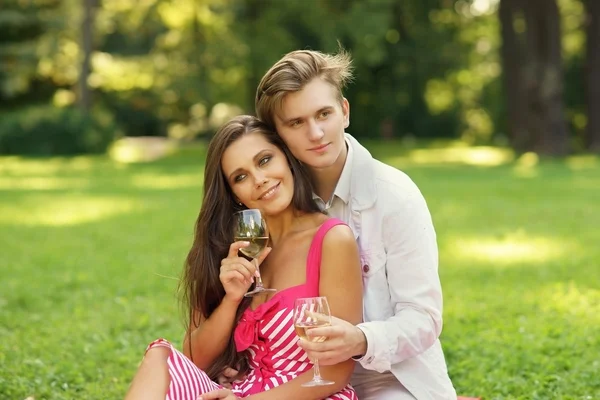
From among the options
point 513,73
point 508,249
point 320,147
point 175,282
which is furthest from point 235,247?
point 513,73

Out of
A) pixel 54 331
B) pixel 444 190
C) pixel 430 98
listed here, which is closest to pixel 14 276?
pixel 54 331

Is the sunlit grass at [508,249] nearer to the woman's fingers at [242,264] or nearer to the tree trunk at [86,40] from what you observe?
the woman's fingers at [242,264]

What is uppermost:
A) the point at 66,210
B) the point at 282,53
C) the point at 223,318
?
the point at 223,318

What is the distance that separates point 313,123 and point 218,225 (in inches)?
26.7

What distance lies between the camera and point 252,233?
152 inches

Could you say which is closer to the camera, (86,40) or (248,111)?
(86,40)

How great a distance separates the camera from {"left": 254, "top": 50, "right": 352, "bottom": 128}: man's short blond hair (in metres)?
3.98

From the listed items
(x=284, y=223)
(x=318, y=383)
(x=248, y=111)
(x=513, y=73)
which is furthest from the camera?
(x=248, y=111)

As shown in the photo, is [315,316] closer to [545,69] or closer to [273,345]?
[273,345]

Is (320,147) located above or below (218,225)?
above

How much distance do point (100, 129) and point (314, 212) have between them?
31955mm

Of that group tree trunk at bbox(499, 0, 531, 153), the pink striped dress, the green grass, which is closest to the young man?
the pink striped dress

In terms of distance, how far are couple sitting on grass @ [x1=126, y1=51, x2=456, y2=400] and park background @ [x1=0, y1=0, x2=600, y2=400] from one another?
0.85 meters

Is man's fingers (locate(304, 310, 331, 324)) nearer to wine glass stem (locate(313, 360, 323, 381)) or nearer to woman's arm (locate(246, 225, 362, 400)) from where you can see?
wine glass stem (locate(313, 360, 323, 381))
